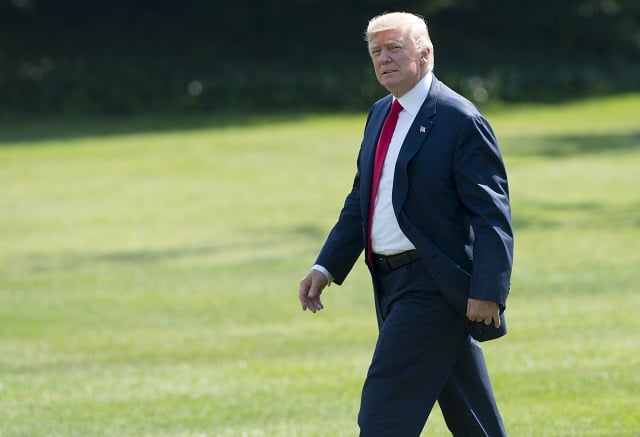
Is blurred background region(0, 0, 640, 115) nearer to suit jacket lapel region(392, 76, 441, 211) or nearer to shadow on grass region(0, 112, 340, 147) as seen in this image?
shadow on grass region(0, 112, 340, 147)

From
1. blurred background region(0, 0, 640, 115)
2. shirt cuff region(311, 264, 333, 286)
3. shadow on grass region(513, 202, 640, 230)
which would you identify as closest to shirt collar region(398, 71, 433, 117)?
shirt cuff region(311, 264, 333, 286)

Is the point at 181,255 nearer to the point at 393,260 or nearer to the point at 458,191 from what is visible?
the point at 393,260

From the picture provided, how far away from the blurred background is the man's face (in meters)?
27.6

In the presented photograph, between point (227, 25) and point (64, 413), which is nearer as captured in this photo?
point (64, 413)

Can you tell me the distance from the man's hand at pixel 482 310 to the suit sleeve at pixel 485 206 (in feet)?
0.09

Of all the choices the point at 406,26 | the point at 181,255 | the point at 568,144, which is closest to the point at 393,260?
the point at 406,26

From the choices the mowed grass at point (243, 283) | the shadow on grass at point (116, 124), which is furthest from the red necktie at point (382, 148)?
the shadow on grass at point (116, 124)

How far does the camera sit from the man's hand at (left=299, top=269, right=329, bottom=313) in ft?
18.7

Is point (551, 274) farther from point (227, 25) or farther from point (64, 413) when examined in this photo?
point (227, 25)

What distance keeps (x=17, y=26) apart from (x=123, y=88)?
5200 mm

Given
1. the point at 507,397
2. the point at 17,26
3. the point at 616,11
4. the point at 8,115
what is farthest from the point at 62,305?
the point at 616,11

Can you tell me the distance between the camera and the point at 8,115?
1277 inches

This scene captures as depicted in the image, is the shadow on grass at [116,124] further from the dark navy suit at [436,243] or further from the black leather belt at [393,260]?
the dark navy suit at [436,243]

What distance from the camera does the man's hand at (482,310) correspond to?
5.08 metres
